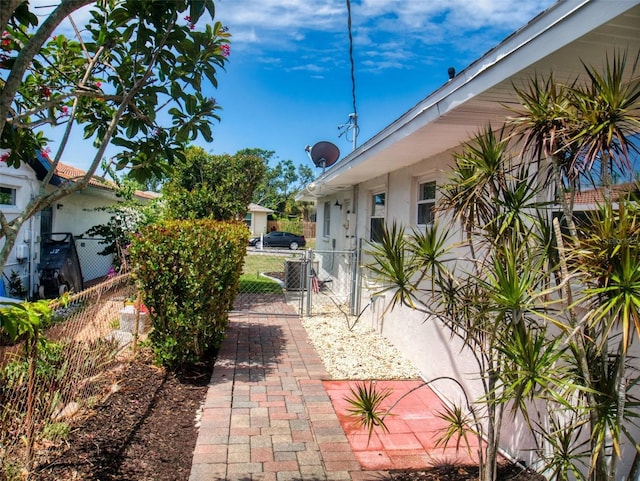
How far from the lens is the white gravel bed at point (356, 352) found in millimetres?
5934

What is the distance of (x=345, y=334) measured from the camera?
317 inches

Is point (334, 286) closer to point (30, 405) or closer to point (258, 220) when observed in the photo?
point (30, 405)

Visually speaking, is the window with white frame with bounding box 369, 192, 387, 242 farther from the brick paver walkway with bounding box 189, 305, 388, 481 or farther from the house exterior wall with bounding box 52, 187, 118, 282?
the house exterior wall with bounding box 52, 187, 118, 282

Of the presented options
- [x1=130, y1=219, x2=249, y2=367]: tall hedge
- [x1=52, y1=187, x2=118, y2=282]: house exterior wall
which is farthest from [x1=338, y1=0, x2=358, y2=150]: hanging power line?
[x1=52, y1=187, x2=118, y2=282]: house exterior wall

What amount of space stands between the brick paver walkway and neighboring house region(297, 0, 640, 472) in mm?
1324

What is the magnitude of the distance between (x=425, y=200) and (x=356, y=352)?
270cm

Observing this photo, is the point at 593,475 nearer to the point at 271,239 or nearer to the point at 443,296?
the point at 443,296

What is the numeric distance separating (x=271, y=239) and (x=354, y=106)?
83.9ft

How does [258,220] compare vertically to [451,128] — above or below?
above

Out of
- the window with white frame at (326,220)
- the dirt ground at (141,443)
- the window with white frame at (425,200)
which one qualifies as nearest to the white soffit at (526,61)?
the window with white frame at (425,200)

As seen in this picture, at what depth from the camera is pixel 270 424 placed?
427 cm

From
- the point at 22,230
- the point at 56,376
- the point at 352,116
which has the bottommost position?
the point at 56,376

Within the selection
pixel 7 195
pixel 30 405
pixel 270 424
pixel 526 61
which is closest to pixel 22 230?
pixel 7 195

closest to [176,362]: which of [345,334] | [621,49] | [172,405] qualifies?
[172,405]
